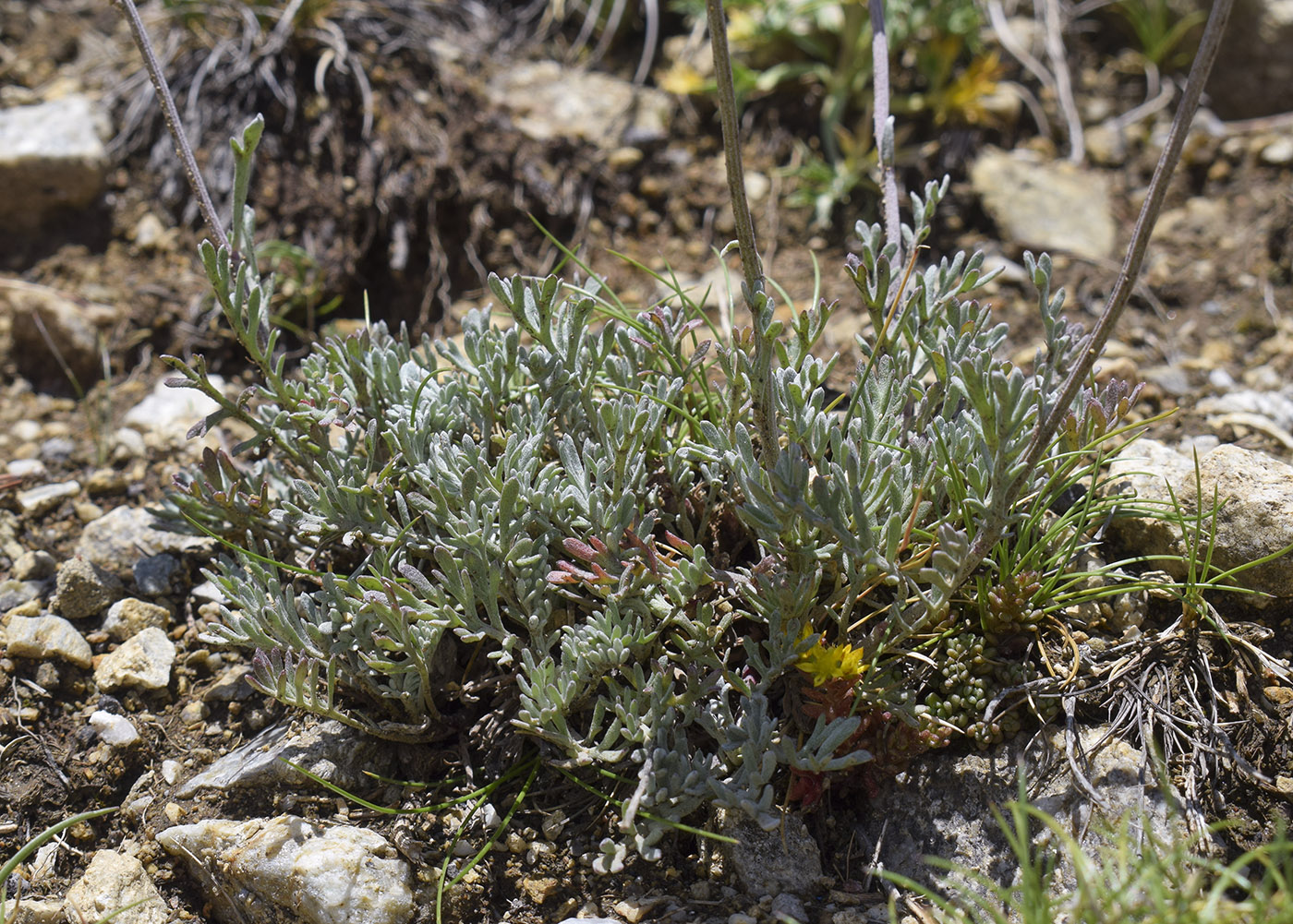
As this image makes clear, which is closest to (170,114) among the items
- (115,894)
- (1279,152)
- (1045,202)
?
(115,894)

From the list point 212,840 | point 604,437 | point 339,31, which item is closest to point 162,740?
point 212,840

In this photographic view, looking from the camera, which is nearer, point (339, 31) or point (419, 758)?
point (419, 758)

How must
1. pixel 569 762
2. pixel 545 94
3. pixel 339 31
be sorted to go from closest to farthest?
1. pixel 569 762
2. pixel 339 31
3. pixel 545 94

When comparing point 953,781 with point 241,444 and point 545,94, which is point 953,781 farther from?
point 545,94

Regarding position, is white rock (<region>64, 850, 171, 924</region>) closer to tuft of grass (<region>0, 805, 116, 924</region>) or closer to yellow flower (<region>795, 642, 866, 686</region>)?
tuft of grass (<region>0, 805, 116, 924</region>)

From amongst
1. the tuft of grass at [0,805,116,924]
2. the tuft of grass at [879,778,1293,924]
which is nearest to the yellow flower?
the tuft of grass at [879,778,1293,924]

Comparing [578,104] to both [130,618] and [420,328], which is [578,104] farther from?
[130,618]
